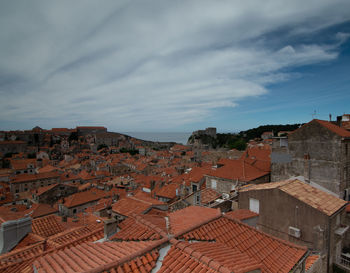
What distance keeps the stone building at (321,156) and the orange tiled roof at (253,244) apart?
8697 millimetres

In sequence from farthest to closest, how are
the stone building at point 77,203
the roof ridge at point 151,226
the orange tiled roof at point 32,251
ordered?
the stone building at point 77,203 < the orange tiled roof at point 32,251 < the roof ridge at point 151,226

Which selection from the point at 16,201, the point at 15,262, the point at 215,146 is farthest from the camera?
the point at 215,146

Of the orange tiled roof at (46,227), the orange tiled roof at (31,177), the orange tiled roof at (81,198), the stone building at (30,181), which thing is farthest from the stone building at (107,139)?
the orange tiled roof at (46,227)

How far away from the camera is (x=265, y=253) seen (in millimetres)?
4949

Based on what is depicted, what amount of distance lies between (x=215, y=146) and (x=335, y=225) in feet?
320

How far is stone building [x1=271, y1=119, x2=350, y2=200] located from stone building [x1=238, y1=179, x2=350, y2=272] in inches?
163

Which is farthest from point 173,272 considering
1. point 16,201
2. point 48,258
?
point 16,201

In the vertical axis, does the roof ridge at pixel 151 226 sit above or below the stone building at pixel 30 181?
above

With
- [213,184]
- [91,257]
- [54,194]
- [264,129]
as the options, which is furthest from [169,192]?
[264,129]

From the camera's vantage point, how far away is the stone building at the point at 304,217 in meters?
A: 7.11

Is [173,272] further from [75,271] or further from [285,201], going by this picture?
[285,201]

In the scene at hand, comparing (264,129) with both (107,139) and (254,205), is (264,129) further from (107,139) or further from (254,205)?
(254,205)

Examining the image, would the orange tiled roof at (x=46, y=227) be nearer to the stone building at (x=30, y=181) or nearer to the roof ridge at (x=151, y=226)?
the roof ridge at (x=151, y=226)

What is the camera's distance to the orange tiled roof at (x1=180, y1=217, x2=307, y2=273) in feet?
15.2
